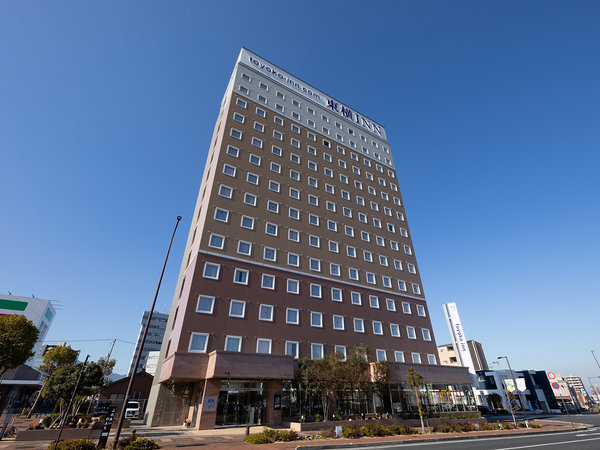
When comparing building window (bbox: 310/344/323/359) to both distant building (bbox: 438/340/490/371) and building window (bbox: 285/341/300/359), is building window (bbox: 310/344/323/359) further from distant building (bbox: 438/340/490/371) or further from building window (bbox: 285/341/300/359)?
distant building (bbox: 438/340/490/371)

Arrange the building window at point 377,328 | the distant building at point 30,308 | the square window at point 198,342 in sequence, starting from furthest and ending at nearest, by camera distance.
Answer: the distant building at point 30,308
the building window at point 377,328
the square window at point 198,342

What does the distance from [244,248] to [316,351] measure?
14.2m

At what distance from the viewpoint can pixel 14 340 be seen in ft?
98.7

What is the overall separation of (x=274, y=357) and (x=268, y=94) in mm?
43004

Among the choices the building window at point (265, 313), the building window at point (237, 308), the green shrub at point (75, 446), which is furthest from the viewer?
the building window at point (265, 313)

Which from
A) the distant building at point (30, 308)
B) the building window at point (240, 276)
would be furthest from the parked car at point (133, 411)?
the distant building at point (30, 308)

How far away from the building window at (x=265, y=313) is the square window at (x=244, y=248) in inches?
251

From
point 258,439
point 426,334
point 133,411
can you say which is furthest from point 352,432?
point 133,411

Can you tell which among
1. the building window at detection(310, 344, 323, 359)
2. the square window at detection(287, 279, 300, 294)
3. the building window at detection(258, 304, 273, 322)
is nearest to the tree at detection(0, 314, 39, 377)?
the building window at detection(258, 304, 273, 322)

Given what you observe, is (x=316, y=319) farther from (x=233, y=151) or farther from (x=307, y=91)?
(x=307, y=91)

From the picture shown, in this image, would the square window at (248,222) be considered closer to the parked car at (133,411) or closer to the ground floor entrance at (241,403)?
the ground floor entrance at (241,403)

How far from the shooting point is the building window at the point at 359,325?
1503 inches

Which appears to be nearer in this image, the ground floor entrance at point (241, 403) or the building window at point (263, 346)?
the ground floor entrance at point (241, 403)

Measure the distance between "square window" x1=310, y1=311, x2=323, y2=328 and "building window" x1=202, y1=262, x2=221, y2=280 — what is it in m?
11.9
